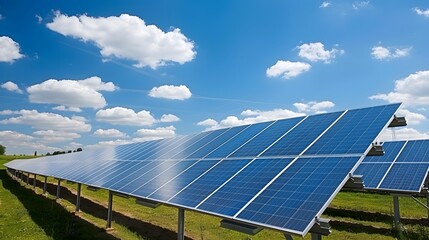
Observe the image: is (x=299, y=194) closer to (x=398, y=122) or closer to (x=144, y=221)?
(x=398, y=122)

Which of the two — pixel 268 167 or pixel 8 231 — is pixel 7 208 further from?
pixel 268 167

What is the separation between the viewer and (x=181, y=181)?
1230cm

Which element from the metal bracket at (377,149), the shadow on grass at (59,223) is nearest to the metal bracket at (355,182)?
the metal bracket at (377,149)

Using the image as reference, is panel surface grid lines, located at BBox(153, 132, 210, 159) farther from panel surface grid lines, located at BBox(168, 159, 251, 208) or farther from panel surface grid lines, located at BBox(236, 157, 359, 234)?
panel surface grid lines, located at BBox(236, 157, 359, 234)

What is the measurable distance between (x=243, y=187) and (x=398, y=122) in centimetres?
531

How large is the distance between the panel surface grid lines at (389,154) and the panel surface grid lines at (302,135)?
39.1ft

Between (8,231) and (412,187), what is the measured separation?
73.2 feet

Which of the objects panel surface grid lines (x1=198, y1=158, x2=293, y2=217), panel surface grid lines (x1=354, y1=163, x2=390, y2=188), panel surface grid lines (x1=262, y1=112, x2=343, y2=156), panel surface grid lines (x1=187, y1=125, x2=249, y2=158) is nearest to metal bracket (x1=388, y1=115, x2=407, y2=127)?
panel surface grid lines (x1=262, y1=112, x2=343, y2=156)

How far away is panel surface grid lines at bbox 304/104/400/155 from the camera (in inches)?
376

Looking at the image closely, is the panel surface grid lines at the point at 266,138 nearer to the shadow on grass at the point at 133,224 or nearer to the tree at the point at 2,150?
the shadow on grass at the point at 133,224

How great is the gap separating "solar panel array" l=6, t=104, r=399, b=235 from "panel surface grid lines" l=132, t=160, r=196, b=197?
2.4 inches

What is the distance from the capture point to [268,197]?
864 centimetres

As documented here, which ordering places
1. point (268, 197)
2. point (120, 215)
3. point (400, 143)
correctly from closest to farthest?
point (268, 197) < point (120, 215) < point (400, 143)

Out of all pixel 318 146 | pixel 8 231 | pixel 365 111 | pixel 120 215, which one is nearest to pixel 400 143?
pixel 365 111
